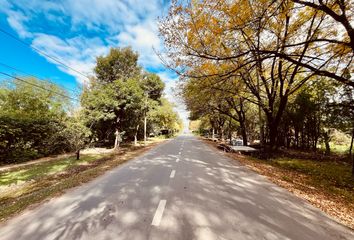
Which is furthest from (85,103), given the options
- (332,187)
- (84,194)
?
(332,187)

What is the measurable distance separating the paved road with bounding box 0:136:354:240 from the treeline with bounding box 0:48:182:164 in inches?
368

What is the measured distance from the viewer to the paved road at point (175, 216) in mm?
3584

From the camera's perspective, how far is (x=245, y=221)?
405cm

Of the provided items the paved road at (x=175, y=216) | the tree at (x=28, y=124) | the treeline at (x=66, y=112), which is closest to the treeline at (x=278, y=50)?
the paved road at (x=175, y=216)

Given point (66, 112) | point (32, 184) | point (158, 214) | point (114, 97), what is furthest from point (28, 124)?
point (158, 214)

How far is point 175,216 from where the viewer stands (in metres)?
4.25

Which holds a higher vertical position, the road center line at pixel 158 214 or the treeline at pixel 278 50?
the treeline at pixel 278 50

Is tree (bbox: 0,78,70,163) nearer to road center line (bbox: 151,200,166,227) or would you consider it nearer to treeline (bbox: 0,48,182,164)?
treeline (bbox: 0,48,182,164)

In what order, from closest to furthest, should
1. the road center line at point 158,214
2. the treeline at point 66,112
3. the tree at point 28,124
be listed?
1. the road center line at point 158,214
2. the tree at point 28,124
3. the treeline at point 66,112

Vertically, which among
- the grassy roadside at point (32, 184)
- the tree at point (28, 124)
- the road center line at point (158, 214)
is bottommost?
the grassy roadside at point (32, 184)

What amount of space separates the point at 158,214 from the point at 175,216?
395 millimetres

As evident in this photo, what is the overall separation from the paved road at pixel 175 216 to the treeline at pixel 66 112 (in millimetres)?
9355

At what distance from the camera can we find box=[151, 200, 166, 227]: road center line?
3.92m

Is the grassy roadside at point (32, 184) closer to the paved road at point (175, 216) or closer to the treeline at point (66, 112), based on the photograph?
the paved road at point (175, 216)
